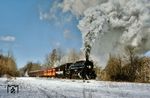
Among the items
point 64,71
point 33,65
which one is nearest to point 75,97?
point 64,71

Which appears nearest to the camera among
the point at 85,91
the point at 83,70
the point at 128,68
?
the point at 85,91

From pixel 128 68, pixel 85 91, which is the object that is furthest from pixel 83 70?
pixel 85 91

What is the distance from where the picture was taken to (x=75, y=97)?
1382cm

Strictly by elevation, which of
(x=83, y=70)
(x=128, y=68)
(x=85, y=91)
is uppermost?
(x=83, y=70)

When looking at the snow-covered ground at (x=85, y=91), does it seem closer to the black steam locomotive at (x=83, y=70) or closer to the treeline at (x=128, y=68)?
the treeline at (x=128, y=68)

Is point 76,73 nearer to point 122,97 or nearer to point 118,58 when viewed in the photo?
point 118,58

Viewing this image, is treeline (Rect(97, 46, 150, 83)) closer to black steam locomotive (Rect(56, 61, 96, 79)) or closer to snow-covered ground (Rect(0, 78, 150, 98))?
black steam locomotive (Rect(56, 61, 96, 79))

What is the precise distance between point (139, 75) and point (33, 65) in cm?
12146

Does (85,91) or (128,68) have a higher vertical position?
(128,68)

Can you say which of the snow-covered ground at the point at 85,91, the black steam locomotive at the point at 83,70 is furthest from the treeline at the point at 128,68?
the snow-covered ground at the point at 85,91

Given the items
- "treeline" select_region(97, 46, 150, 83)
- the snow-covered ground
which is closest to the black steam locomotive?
"treeline" select_region(97, 46, 150, 83)

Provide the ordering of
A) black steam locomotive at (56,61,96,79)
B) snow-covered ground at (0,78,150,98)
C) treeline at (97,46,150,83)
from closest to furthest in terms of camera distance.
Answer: snow-covered ground at (0,78,150,98) < treeline at (97,46,150,83) < black steam locomotive at (56,61,96,79)

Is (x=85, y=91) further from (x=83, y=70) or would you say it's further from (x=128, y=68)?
(x=83, y=70)

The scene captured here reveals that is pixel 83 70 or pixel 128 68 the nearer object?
pixel 128 68
